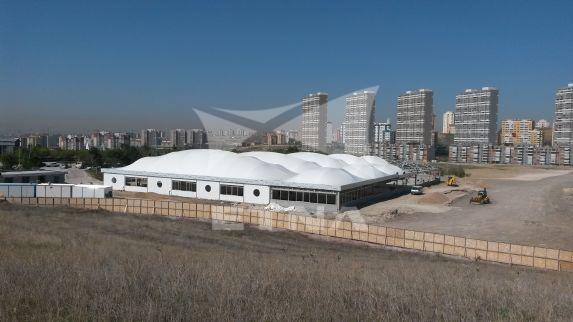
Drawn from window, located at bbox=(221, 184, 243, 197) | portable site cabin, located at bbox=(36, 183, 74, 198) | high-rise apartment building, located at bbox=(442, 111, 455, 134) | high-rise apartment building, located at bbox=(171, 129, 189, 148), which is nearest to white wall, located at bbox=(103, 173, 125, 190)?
portable site cabin, located at bbox=(36, 183, 74, 198)

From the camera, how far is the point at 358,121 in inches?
2982

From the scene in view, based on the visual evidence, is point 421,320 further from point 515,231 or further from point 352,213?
point 352,213

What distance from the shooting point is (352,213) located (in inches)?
1102

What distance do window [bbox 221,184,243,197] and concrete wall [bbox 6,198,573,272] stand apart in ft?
23.9

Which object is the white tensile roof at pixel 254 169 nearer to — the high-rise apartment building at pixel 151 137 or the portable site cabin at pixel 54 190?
the portable site cabin at pixel 54 190

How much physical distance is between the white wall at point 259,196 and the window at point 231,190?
42 centimetres

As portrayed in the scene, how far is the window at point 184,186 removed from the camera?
32344 mm

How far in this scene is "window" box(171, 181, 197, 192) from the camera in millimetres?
32344

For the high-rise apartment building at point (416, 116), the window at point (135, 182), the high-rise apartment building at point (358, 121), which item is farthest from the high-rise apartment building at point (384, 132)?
the window at point (135, 182)

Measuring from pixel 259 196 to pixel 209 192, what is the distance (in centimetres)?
396

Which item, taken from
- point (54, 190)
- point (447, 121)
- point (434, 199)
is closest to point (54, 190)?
point (54, 190)

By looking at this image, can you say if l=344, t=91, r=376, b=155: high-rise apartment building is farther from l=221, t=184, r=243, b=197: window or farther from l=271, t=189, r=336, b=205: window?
l=271, t=189, r=336, b=205: window

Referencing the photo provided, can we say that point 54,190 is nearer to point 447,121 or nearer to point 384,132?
point 384,132

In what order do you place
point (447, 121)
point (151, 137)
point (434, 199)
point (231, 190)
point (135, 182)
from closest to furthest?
point (231, 190) → point (434, 199) → point (135, 182) → point (151, 137) → point (447, 121)
